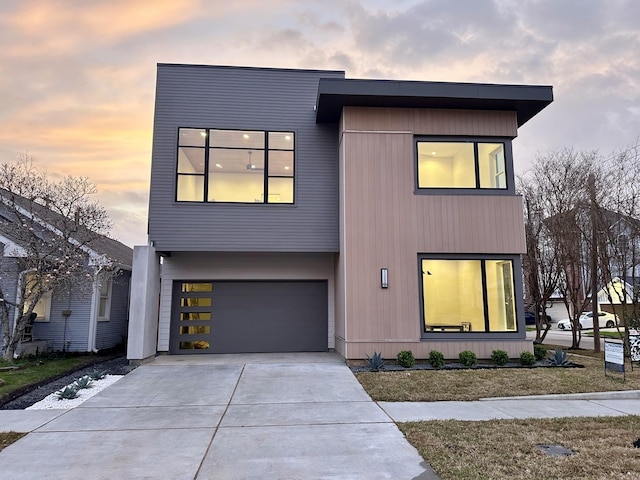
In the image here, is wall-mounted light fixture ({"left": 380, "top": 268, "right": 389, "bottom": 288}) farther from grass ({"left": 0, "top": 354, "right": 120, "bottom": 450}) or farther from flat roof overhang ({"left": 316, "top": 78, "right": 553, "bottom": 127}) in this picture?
grass ({"left": 0, "top": 354, "right": 120, "bottom": 450})

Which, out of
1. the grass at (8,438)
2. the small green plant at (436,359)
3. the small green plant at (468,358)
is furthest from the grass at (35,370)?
the small green plant at (468,358)

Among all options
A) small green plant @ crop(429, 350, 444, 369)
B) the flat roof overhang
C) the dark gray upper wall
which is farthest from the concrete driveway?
the flat roof overhang

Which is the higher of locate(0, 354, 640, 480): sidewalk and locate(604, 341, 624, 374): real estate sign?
locate(604, 341, 624, 374): real estate sign

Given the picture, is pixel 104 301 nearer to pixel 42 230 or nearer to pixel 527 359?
pixel 42 230

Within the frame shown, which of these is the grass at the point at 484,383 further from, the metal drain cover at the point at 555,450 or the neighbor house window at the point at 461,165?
the neighbor house window at the point at 461,165

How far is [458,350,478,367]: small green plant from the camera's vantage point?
28.4 feet

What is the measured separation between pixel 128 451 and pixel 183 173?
7.43 meters

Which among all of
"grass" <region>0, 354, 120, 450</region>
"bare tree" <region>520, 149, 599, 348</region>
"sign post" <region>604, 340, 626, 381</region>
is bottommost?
"grass" <region>0, 354, 120, 450</region>

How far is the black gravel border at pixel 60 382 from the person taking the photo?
20.6ft

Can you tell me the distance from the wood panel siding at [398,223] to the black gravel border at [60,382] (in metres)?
5.07

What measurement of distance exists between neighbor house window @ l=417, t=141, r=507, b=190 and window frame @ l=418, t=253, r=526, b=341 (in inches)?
65.7

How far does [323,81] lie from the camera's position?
30.0 feet

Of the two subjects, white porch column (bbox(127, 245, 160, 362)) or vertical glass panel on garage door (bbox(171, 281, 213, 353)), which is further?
vertical glass panel on garage door (bbox(171, 281, 213, 353))

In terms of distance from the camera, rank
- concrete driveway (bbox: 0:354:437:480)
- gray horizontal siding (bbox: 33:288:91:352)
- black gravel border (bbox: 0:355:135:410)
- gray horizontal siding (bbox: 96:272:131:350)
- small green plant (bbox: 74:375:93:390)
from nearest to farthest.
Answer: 1. concrete driveway (bbox: 0:354:437:480)
2. black gravel border (bbox: 0:355:135:410)
3. small green plant (bbox: 74:375:93:390)
4. gray horizontal siding (bbox: 33:288:91:352)
5. gray horizontal siding (bbox: 96:272:131:350)
